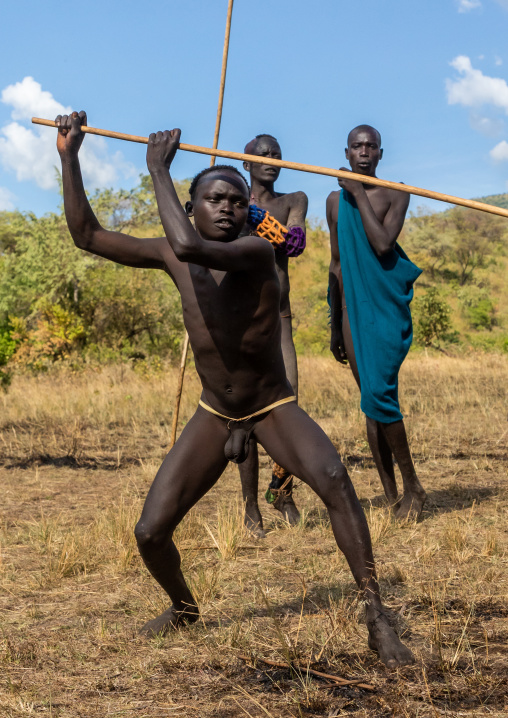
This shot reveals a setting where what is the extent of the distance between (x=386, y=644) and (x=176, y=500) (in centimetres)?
96

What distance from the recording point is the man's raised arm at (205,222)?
281 centimetres

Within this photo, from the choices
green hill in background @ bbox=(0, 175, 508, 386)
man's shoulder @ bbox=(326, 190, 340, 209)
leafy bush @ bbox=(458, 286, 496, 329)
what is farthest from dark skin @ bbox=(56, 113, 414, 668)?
leafy bush @ bbox=(458, 286, 496, 329)

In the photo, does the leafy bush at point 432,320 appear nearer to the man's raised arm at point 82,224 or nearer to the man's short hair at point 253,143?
the man's short hair at point 253,143

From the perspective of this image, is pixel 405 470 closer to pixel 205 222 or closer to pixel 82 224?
pixel 205 222

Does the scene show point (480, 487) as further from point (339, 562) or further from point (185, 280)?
point (185, 280)

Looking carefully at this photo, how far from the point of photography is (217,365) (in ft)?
10.7

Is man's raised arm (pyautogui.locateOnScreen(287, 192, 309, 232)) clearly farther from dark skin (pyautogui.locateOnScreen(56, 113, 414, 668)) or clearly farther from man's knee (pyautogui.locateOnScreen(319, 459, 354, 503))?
man's knee (pyautogui.locateOnScreen(319, 459, 354, 503))

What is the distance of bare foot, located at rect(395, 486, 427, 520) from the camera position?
15.9ft

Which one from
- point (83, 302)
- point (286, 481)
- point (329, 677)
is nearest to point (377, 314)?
point (286, 481)

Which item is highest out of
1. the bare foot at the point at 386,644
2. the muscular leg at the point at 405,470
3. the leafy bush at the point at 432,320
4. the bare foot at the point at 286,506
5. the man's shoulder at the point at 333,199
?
the man's shoulder at the point at 333,199

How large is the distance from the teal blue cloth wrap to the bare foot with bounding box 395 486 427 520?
19.0 inches

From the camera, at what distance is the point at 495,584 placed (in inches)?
143

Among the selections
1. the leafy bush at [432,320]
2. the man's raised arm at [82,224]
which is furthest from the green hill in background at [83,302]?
the man's raised arm at [82,224]

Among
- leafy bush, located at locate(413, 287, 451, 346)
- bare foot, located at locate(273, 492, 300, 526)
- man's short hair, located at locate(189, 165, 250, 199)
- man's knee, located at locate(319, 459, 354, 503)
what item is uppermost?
man's short hair, located at locate(189, 165, 250, 199)
